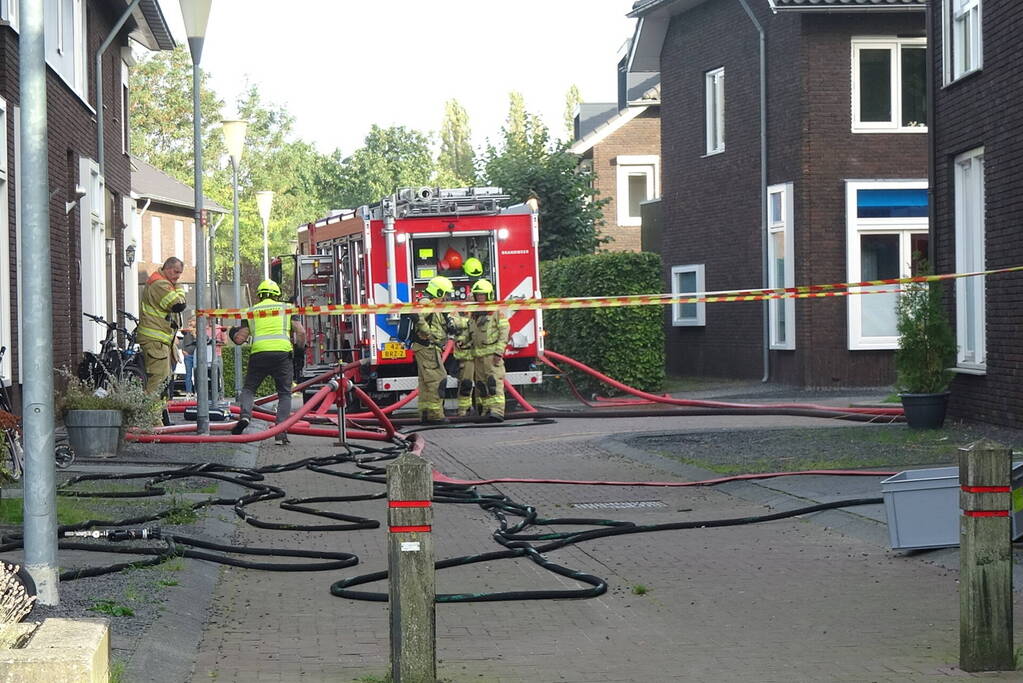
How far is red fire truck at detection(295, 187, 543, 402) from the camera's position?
21016 millimetres

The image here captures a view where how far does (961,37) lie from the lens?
1717cm

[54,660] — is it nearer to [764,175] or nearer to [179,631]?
[179,631]

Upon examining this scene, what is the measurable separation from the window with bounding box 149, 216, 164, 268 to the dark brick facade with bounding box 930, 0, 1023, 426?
45.9 metres

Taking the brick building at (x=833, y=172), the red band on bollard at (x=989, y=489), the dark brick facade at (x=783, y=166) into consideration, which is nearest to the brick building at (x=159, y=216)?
the dark brick facade at (x=783, y=166)

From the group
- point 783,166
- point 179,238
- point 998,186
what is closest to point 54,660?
point 998,186

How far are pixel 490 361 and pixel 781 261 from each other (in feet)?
27.0

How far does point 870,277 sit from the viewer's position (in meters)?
25.5

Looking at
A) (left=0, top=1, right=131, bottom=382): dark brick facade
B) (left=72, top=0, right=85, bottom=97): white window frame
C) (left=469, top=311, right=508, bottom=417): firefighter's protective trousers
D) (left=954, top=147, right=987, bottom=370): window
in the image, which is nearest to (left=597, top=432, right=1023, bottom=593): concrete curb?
(left=954, top=147, right=987, bottom=370): window

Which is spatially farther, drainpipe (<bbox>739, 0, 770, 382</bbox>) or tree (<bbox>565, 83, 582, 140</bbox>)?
tree (<bbox>565, 83, 582, 140</bbox>)

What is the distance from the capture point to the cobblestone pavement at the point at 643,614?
630 cm

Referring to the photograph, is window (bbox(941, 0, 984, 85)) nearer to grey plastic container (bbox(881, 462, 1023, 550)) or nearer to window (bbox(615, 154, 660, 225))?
grey plastic container (bbox(881, 462, 1023, 550))

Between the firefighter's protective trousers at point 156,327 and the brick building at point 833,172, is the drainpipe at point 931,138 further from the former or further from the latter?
the firefighter's protective trousers at point 156,327

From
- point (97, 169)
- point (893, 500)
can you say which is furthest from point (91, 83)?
point (893, 500)

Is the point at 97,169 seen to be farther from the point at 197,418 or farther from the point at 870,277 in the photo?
the point at 870,277
